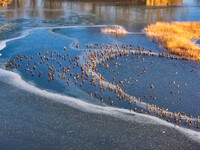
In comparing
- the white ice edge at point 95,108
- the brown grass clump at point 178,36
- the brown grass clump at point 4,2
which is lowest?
the white ice edge at point 95,108

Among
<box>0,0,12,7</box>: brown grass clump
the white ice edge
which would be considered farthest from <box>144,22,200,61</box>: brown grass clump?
<box>0,0,12,7</box>: brown grass clump

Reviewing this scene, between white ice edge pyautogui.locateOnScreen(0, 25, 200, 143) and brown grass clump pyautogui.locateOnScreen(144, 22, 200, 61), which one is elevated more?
brown grass clump pyautogui.locateOnScreen(144, 22, 200, 61)

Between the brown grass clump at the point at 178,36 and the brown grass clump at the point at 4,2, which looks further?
the brown grass clump at the point at 4,2

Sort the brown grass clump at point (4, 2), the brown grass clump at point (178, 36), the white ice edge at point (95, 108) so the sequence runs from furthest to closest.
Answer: the brown grass clump at point (4, 2)
the brown grass clump at point (178, 36)
the white ice edge at point (95, 108)

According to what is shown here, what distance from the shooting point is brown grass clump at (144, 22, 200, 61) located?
25.4 meters

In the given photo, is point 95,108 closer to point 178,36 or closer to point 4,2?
point 178,36

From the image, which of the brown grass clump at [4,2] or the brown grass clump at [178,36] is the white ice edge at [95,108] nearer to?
the brown grass clump at [178,36]

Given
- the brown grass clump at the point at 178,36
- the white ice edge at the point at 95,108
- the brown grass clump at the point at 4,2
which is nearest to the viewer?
the white ice edge at the point at 95,108

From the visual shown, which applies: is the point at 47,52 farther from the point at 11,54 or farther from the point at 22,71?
the point at 22,71

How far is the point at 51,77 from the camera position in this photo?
1933cm

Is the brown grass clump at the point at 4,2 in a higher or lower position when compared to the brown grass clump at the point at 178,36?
higher

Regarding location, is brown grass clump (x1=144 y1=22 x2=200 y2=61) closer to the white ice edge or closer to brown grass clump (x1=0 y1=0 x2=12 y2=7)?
the white ice edge

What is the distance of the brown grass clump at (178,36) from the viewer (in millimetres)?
25422

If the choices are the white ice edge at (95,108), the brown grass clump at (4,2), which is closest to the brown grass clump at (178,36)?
the white ice edge at (95,108)
